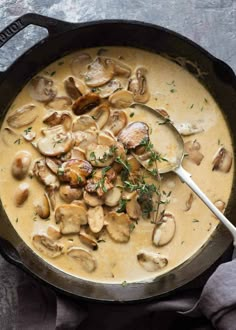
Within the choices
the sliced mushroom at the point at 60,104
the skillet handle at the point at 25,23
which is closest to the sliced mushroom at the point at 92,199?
the sliced mushroom at the point at 60,104

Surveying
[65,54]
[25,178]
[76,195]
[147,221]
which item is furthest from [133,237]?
[65,54]

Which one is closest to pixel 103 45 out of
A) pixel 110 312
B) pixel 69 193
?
pixel 69 193

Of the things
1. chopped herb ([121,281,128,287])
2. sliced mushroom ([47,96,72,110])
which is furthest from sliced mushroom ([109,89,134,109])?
chopped herb ([121,281,128,287])

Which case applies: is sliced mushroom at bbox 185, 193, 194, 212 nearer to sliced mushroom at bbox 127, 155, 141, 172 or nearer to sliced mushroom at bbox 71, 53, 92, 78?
sliced mushroom at bbox 127, 155, 141, 172

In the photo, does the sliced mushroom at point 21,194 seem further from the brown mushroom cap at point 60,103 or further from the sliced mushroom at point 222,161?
the sliced mushroom at point 222,161

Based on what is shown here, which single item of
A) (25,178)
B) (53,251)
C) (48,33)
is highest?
(48,33)

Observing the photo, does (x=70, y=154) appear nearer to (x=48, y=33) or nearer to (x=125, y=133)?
(x=125, y=133)

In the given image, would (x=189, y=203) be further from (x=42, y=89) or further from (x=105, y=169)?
(x=42, y=89)
